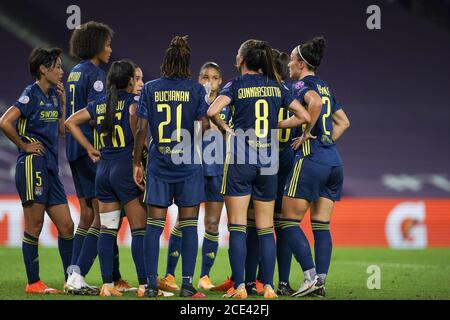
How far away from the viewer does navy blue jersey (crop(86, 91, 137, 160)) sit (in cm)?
675

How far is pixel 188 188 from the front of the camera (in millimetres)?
6590

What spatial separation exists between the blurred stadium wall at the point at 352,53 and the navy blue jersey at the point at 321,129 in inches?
384

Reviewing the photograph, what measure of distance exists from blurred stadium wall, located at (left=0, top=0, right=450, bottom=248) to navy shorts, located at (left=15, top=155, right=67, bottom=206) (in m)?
9.14

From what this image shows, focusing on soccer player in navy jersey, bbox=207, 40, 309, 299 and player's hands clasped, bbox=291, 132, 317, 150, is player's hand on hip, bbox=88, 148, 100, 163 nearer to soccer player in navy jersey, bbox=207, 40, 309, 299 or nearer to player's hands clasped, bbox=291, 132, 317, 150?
soccer player in navy jersey, bbox=207, 40, 309, 299

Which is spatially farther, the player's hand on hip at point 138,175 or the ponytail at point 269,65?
the ponytail at point 269,65

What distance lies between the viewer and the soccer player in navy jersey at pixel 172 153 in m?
6.53

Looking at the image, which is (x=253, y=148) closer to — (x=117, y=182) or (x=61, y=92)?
(x=117, y=182)

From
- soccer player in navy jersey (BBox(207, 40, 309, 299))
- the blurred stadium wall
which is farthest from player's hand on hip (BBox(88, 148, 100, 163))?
Result: the blurred stadium wall

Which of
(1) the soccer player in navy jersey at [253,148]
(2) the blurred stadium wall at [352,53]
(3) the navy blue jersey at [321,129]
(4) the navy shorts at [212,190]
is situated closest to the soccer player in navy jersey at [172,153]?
(1) the soccer player in navy jersey at [253,148]

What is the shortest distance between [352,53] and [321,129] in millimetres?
11004

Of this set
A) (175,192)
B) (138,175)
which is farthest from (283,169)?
(138,175)

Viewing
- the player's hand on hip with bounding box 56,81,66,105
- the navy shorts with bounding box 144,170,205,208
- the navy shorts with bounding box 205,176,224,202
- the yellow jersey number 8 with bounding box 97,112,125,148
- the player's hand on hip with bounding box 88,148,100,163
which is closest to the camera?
the navy shorts with bounding box 144,170,205,208

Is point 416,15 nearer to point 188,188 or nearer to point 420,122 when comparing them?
point 420,122

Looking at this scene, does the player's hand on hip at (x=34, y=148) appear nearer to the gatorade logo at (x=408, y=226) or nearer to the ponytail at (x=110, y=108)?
the ponytail at (x=110, y=108)
